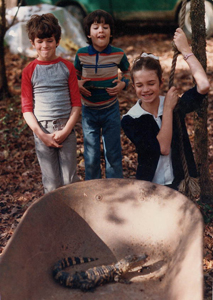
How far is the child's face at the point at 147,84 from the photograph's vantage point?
2.77 metres

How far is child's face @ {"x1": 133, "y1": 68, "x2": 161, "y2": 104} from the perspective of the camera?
277 cm

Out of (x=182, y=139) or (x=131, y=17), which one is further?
(x=131, y=17)

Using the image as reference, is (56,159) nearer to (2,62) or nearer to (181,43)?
(181,43)

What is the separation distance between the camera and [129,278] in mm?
2514

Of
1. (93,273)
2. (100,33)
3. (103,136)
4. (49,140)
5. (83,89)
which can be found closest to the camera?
(93,273)

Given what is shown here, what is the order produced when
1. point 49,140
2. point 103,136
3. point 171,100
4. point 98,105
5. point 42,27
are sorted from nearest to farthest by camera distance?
1. point 171,100
2. point 42,27
3. point 49,140
4. point 98,105
5. point 103,136

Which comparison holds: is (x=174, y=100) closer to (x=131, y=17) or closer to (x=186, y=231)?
(x=186, y=231)

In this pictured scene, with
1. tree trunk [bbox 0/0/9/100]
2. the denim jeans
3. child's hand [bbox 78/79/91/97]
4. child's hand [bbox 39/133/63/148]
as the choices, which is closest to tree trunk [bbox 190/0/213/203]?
child's hand [bbox 78/79/91/97]

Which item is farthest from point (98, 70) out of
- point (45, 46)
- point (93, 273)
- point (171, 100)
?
point (93, 273)

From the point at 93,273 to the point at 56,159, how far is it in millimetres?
1415

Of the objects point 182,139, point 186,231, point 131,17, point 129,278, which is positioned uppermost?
point 131,17

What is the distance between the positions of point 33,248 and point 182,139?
1.31 m

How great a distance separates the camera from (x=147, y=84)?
2777 millimetres

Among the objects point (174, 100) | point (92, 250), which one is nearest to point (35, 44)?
point (174, 100)
